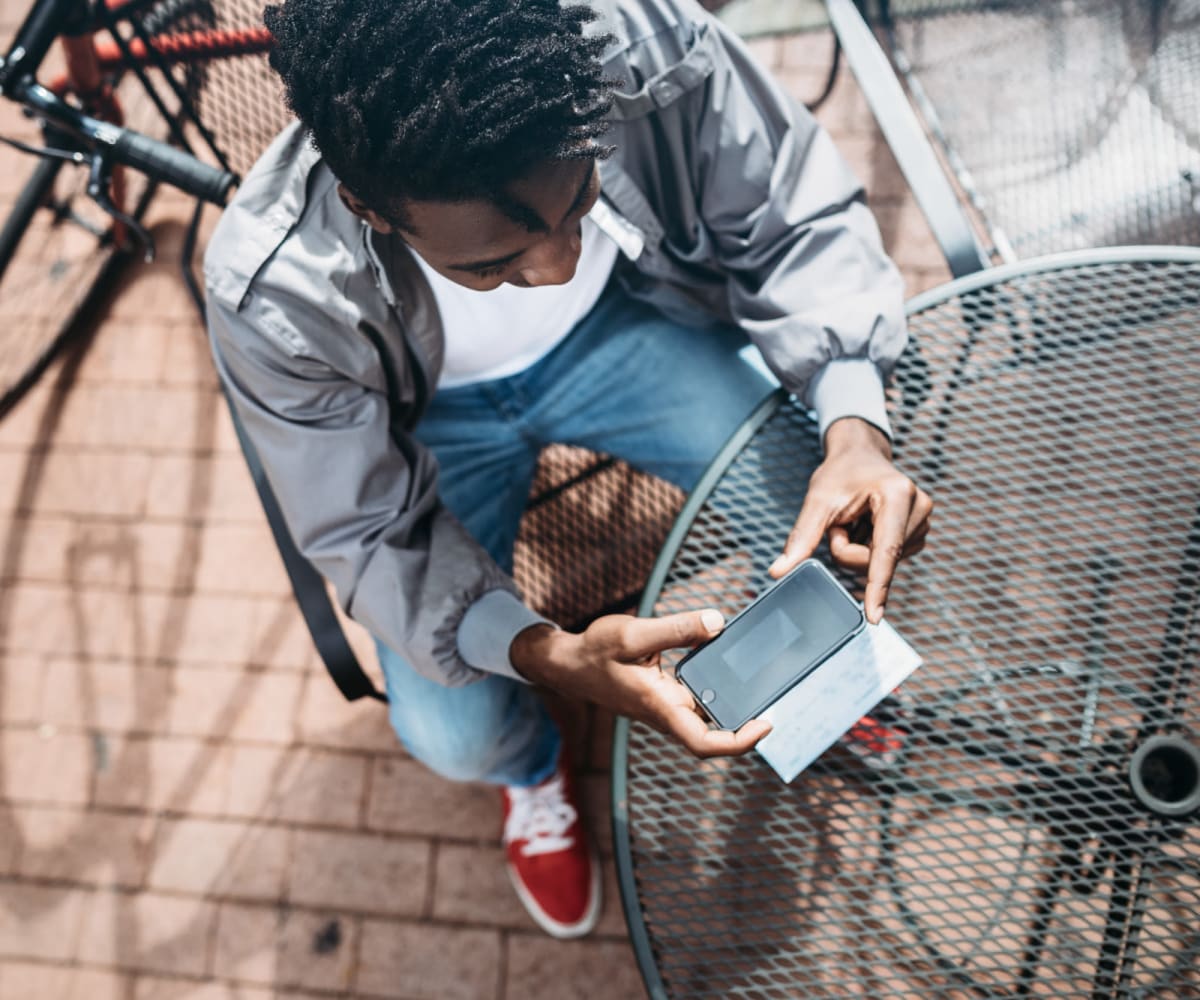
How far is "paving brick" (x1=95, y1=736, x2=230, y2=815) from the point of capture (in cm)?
235

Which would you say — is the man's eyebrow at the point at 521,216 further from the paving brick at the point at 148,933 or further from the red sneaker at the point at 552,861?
the paving brick at the point at 148,933

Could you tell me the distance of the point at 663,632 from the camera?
47.1 inches

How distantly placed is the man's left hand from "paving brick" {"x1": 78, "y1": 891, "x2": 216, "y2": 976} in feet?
5.77

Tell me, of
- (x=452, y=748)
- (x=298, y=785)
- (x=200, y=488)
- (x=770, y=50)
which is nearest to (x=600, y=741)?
(x=452, y=748)

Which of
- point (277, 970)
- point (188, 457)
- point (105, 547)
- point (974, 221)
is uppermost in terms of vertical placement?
point (974, 221)

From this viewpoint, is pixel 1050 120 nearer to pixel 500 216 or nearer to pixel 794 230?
pixel 794 230

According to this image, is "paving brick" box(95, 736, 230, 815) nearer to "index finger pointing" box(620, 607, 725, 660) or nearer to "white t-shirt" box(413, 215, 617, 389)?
"white t-shirt" box(413, 215, 617, 389)

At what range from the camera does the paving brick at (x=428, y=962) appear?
214cm

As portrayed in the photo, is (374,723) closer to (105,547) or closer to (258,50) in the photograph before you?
(105,547)

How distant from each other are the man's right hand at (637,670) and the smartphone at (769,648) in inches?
0.8

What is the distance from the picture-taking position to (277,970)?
2.19 m

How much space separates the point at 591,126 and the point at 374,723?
1642 millimetres

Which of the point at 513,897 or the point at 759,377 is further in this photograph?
the point at 513,897

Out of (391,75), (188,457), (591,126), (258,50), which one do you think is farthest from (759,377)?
(188,457)
